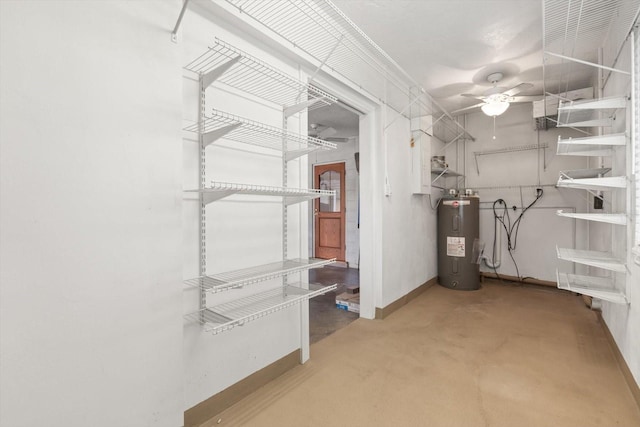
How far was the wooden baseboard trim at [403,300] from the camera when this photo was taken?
305 cm

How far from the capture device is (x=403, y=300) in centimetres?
346

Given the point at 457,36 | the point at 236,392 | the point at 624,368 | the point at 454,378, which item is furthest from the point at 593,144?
the point at 236,392

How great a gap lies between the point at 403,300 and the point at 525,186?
8.75 ft

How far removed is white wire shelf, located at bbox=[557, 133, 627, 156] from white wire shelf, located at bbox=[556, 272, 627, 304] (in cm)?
100

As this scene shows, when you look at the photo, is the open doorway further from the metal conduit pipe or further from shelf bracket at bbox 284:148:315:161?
shelf bracket at bbox 284:148:315:161

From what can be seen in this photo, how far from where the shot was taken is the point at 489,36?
248cm

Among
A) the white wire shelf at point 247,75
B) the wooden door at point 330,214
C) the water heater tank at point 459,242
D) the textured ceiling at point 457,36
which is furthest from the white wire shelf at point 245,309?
the wooden door at point 330,214

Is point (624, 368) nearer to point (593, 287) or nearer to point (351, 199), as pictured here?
point (593, 287)

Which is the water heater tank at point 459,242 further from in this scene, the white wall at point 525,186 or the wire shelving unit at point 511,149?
the wire shelving unit at point 511,149

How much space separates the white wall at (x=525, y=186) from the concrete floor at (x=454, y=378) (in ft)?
4.36

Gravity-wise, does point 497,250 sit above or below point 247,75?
below

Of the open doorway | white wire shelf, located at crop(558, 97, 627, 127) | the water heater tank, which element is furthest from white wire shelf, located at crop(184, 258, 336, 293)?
the water heater tank

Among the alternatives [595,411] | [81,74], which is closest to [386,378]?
[595,411]

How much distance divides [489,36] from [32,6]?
2.93 meters
